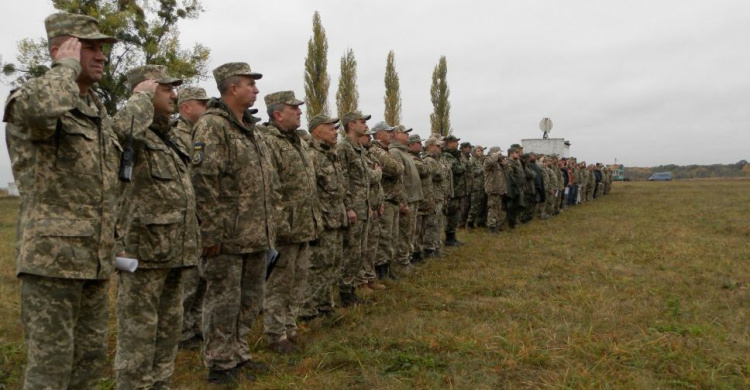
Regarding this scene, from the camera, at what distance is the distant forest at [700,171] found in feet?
211

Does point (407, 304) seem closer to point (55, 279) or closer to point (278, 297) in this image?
point (278, 297)

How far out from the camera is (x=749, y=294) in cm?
594

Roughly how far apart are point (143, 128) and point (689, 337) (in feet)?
14.3

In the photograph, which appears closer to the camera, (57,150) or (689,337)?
(57,150)

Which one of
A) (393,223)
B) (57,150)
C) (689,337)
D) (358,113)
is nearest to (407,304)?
(393,223)

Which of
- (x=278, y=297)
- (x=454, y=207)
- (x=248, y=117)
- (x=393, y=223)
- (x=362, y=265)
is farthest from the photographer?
(x=454, y=207)

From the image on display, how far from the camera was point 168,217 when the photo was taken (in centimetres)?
300

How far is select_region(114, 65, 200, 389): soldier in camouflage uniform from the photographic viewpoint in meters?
2.93

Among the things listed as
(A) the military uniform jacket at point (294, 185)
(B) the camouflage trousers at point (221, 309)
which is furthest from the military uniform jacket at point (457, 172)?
(B) the camouflage trousers at point (221, 309)

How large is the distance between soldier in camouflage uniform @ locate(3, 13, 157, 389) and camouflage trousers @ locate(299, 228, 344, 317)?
2.63 m

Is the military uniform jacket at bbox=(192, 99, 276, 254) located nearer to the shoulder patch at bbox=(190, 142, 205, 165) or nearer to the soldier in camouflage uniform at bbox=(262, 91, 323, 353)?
the shoulder patch at bbox=(190, 142, 205, 165)

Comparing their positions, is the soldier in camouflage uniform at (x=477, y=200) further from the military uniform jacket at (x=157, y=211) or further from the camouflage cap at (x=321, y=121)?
the military uniform jacket at (x=157, y=211)

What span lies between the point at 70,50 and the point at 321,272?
3135mm

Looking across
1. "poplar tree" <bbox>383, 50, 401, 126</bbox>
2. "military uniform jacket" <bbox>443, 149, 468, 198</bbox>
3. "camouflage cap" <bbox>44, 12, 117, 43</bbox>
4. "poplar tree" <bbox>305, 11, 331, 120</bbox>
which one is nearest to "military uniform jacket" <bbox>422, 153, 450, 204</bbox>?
"military uniform jacket" <bbox>443, 149, 468, 198</bbox>
